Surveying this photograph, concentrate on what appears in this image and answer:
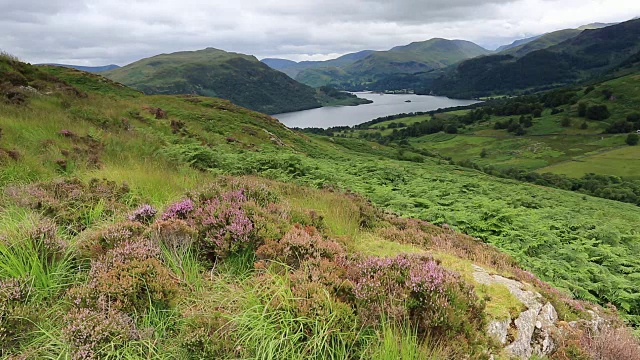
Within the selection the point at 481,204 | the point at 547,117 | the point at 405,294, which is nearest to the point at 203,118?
the point at 481,204

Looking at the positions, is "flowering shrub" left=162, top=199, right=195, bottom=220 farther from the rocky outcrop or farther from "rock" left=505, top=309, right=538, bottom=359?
"rock" left=505, top=309, right=538, bottom=359

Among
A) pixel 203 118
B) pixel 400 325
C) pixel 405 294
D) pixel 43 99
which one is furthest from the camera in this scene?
pixel 203 118

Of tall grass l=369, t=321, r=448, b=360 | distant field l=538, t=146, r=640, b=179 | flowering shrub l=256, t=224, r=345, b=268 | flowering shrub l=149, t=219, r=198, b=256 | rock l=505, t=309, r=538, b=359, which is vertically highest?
flowering shrub l=149, t=219, r=198, b=256

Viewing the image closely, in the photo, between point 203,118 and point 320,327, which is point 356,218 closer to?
point 320,327

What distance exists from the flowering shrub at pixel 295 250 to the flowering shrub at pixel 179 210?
4.84 feet

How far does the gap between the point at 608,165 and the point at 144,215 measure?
126425 millimetres

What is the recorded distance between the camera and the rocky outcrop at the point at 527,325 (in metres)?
3.99

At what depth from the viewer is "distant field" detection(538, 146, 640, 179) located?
92188mm

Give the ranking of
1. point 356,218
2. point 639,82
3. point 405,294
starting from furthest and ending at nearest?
point 639,82, point 356,218, point 405,294

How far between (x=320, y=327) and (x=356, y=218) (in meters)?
4.17

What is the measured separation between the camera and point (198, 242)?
4.50 metres

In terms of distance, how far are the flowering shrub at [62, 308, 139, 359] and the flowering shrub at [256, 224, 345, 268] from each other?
1657 mm

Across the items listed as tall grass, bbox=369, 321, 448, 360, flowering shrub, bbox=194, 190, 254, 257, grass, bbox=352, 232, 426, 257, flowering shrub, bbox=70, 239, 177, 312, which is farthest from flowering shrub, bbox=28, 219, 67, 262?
grass, bbox=352, 232, 426, 257

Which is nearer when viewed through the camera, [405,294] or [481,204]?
[405,294]
